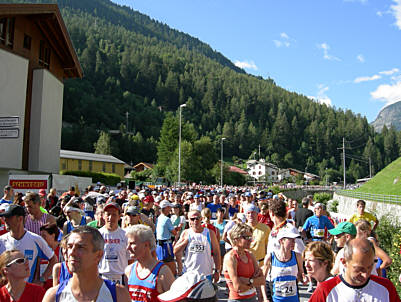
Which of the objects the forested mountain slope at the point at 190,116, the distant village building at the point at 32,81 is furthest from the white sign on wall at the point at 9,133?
the forested mountain slope at the point at 190,116

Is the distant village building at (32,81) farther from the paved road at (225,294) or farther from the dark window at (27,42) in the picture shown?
the paved road at (225,294)

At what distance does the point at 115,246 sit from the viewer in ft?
17.4

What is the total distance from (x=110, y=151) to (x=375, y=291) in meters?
115

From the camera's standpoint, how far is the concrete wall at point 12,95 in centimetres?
2477

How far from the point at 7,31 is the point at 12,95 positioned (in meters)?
4.31

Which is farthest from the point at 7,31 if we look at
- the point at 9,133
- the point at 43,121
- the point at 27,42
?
the point at 9,133

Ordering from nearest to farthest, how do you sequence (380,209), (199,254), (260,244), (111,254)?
(111,254) < (199,254) < (260,244) < (380,209)

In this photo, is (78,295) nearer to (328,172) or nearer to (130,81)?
(328,172)

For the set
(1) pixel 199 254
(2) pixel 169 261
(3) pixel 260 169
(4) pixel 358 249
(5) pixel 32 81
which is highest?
(3) pixel 260 169

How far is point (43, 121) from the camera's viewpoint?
92.9 ft

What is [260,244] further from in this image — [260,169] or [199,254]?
[260,169]

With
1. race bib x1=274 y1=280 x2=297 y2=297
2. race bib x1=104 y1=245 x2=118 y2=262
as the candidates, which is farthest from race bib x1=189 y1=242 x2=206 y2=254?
race bib x1=274 y1=280 x2=297 y2=297

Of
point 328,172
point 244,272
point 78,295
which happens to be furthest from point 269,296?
point 328,172

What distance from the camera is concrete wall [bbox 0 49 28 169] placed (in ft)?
81.3
